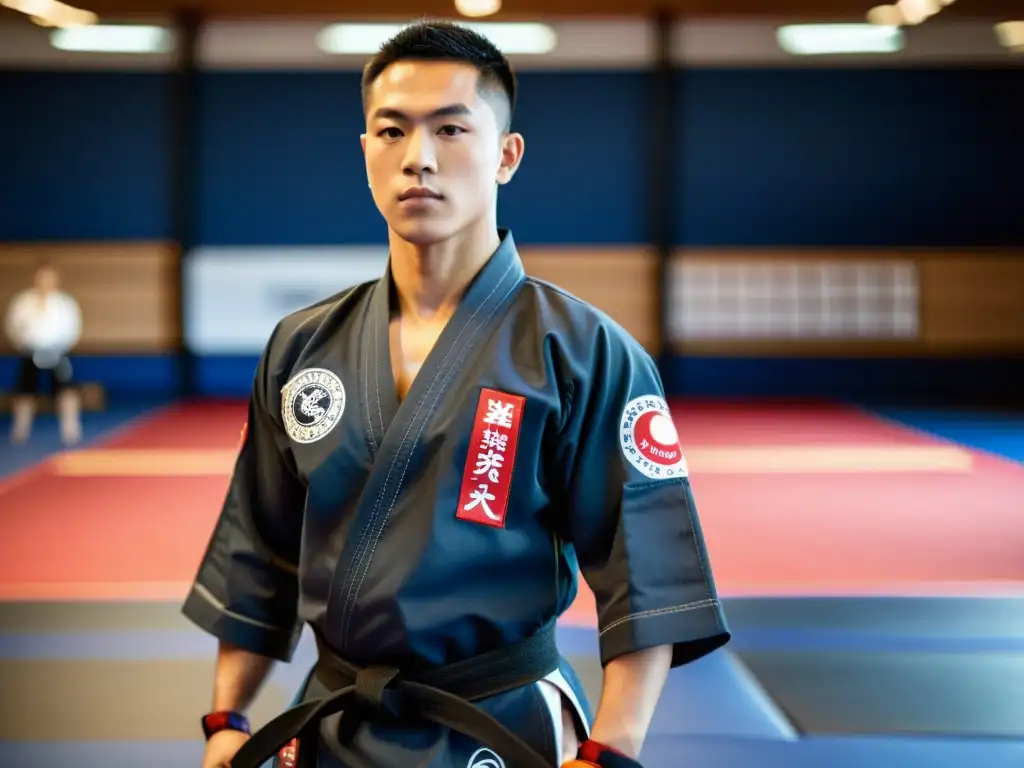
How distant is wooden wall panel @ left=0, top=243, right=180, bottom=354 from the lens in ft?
30.7

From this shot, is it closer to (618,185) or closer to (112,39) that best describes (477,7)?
(618,185)

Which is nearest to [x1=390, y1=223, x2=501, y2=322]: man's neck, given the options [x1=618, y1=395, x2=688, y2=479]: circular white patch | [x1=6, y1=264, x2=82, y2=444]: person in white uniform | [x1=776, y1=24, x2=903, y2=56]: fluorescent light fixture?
[x1=618, y1=395, x2=688, y2=479]: circular white patch

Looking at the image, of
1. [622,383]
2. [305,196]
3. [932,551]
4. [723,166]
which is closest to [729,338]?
[723,166]

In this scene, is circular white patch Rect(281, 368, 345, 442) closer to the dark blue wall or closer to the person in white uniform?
the person in white uniform

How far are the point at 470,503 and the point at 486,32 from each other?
877 centimetres

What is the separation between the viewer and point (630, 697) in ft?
3.68

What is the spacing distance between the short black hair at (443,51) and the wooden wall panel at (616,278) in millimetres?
8140

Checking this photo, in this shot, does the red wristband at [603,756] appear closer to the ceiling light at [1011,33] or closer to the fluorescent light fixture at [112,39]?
the fluorescent light fixture at [112,39]

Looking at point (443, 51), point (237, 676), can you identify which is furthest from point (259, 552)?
point (443, 51)

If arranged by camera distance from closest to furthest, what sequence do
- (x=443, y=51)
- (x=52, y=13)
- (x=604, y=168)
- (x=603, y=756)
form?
(x=603, y=756) → (x=443, y=51) → (x=52, y=13) → (x=604, y=168)

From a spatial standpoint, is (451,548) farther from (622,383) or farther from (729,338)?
A: (729,338)

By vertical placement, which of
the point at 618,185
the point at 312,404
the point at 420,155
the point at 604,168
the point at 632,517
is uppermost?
the point at 604,168

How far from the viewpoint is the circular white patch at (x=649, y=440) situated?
3.78 feet

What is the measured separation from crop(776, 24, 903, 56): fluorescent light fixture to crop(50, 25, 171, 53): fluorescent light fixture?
5386mm
